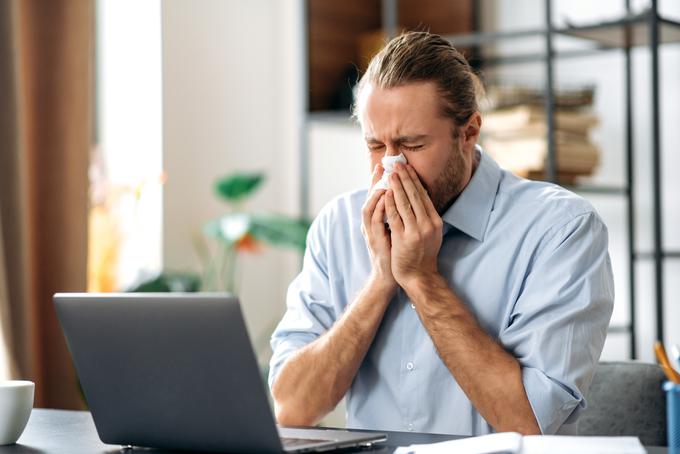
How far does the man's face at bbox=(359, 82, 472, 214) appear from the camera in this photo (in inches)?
66.3

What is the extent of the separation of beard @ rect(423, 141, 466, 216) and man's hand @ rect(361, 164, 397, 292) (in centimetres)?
9

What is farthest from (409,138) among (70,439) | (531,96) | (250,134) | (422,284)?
(250,134)

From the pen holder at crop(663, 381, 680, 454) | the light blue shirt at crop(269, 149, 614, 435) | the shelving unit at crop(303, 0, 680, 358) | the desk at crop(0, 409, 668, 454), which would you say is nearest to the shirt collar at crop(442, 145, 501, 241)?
the light blue shirt at crop(269, 149, 614, 435)

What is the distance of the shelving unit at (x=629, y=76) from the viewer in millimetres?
2559

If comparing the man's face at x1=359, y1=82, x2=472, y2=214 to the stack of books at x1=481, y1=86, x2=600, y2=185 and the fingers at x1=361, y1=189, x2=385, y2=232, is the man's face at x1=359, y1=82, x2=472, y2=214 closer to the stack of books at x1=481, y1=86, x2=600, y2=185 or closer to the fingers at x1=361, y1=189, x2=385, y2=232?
the fingers at x1=361, y1=189, x2=385, y2=232

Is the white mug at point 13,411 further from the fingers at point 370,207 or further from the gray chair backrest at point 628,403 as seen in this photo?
the gray chair backrest at point 628,403

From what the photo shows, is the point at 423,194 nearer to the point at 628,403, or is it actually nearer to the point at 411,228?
the point at 411,228

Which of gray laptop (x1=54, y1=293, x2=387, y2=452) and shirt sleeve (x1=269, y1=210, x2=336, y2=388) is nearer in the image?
gray laptop (x1=54, y1=293, x2=387, y2=452)

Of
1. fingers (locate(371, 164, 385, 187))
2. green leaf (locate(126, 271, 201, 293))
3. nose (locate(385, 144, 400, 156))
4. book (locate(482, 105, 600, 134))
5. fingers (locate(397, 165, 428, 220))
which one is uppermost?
book (locate(482, 105, 600, 134))

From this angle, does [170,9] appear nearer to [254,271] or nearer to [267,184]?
[267,184]

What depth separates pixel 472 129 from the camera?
179 centimetres

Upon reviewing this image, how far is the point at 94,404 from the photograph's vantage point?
133 cm

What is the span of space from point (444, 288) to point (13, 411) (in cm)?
70

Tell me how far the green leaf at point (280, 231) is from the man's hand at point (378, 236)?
5.13 feet
